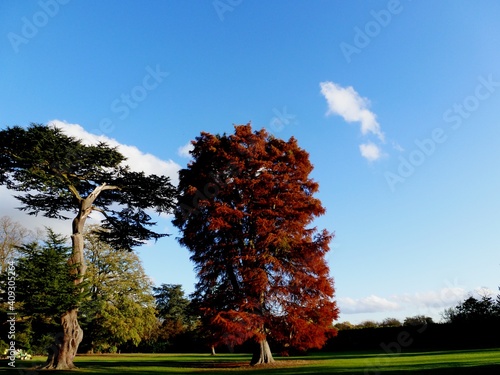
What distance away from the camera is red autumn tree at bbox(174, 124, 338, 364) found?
20.9 metres

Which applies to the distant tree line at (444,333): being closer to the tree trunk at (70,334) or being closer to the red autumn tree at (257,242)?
the red autumn tree at (257,242)

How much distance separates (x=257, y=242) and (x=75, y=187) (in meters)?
10.7

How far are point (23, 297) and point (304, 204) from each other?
14.9m

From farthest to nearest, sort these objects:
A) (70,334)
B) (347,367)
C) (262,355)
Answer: (262,355) → (70,334) → (347,367)

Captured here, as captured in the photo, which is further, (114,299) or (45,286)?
(114,299)

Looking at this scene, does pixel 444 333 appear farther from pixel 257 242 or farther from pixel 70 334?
pixel 70 334

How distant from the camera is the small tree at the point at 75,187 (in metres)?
19.0

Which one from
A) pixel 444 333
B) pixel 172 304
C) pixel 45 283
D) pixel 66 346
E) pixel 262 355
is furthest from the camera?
pixel 172 304

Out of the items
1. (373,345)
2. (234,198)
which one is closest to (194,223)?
(234,198)

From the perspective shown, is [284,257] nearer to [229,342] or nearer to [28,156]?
[229,342]

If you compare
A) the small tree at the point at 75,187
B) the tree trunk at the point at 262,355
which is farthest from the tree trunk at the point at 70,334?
the tree trunk at the point at 262,355

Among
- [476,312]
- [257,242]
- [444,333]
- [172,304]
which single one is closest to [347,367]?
[257,242]

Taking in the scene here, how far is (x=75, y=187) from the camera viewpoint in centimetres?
2266

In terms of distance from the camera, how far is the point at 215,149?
2403 cm
